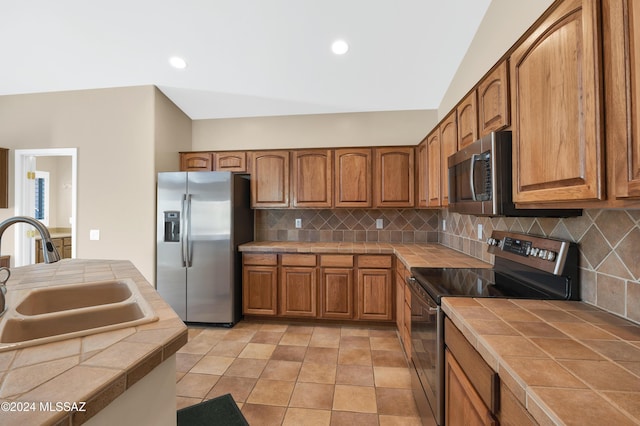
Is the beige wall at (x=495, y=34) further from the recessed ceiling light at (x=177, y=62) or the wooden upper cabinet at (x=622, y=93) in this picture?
the recessed ceiling light at (x=177, y=62)

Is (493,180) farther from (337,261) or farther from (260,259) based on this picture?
(260,259)

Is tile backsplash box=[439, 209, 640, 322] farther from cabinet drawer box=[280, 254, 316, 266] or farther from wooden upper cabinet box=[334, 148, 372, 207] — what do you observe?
cabinet drawer box=[280, 254, 316, 266]

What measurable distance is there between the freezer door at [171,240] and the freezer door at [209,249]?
0.10 meters

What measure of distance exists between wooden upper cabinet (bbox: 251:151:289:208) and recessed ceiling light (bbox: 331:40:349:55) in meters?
1.28

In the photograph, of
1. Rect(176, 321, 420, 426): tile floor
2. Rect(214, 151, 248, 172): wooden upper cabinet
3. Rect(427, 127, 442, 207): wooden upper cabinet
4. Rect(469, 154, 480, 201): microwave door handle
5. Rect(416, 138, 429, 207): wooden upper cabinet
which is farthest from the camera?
Rect(214, 151, 248, 172): wooden upper cabinet

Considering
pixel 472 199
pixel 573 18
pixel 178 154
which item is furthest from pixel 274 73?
pixel 573 18

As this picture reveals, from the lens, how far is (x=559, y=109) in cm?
101

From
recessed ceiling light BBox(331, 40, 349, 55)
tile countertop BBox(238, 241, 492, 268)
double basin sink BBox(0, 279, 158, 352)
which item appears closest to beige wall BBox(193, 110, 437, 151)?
recessed ceiling light BBox(331, 40, 349, 55)

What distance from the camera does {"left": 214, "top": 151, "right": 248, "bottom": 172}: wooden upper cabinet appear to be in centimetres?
359

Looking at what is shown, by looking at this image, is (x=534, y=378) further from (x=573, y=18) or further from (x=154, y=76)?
(x=154, y=76)

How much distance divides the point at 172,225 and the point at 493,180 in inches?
123

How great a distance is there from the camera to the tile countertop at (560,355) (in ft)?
2.08

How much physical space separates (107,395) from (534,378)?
1.03 metres

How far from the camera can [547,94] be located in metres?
1.07
